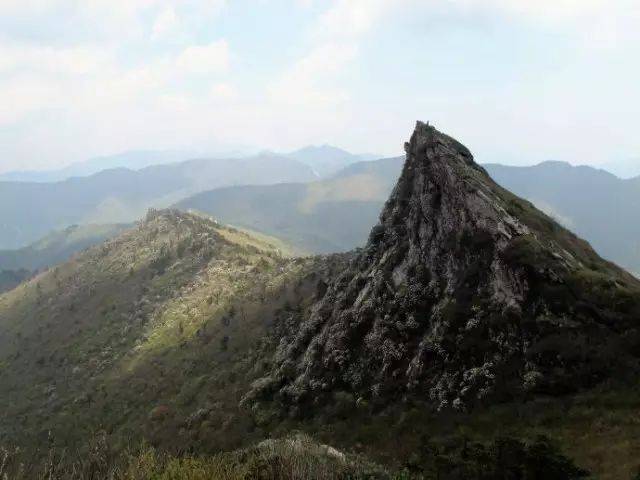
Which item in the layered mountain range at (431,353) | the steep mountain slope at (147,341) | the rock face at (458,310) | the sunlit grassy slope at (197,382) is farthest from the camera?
the steep mountain slope at (147,341)

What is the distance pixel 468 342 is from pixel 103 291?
149 m

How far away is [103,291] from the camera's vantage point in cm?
16712

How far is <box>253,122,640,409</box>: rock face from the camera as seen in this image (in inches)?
1442

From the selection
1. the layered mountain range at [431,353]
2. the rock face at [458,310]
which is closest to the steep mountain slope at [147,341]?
the layered mountain range at [431,353]

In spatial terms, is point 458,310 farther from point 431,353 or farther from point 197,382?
point 197,382

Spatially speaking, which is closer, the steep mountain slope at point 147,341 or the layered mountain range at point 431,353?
Answer: the layered mountain range at point 431,353

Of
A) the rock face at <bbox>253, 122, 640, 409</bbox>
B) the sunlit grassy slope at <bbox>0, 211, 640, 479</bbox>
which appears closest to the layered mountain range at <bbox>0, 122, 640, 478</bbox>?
the rock face at <bbox>253, 122, 640, 409</bbox>

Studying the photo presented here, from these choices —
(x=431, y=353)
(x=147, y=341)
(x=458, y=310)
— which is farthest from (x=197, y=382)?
(x=458, y=310)

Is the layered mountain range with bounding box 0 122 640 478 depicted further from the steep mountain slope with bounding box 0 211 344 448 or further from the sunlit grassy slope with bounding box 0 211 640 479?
the steep mountain slope with bounding box 0 211 344 448

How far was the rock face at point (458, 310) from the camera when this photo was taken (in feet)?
120

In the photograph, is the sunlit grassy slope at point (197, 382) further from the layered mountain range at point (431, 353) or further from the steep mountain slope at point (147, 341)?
the steep mountain slope at point (147, 341)

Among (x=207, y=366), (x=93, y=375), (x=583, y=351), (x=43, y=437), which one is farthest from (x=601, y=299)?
(x=93, y=375)

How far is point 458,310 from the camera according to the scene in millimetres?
43188

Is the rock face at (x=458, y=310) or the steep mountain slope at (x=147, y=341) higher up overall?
the rock face at (x=458, y=310)
